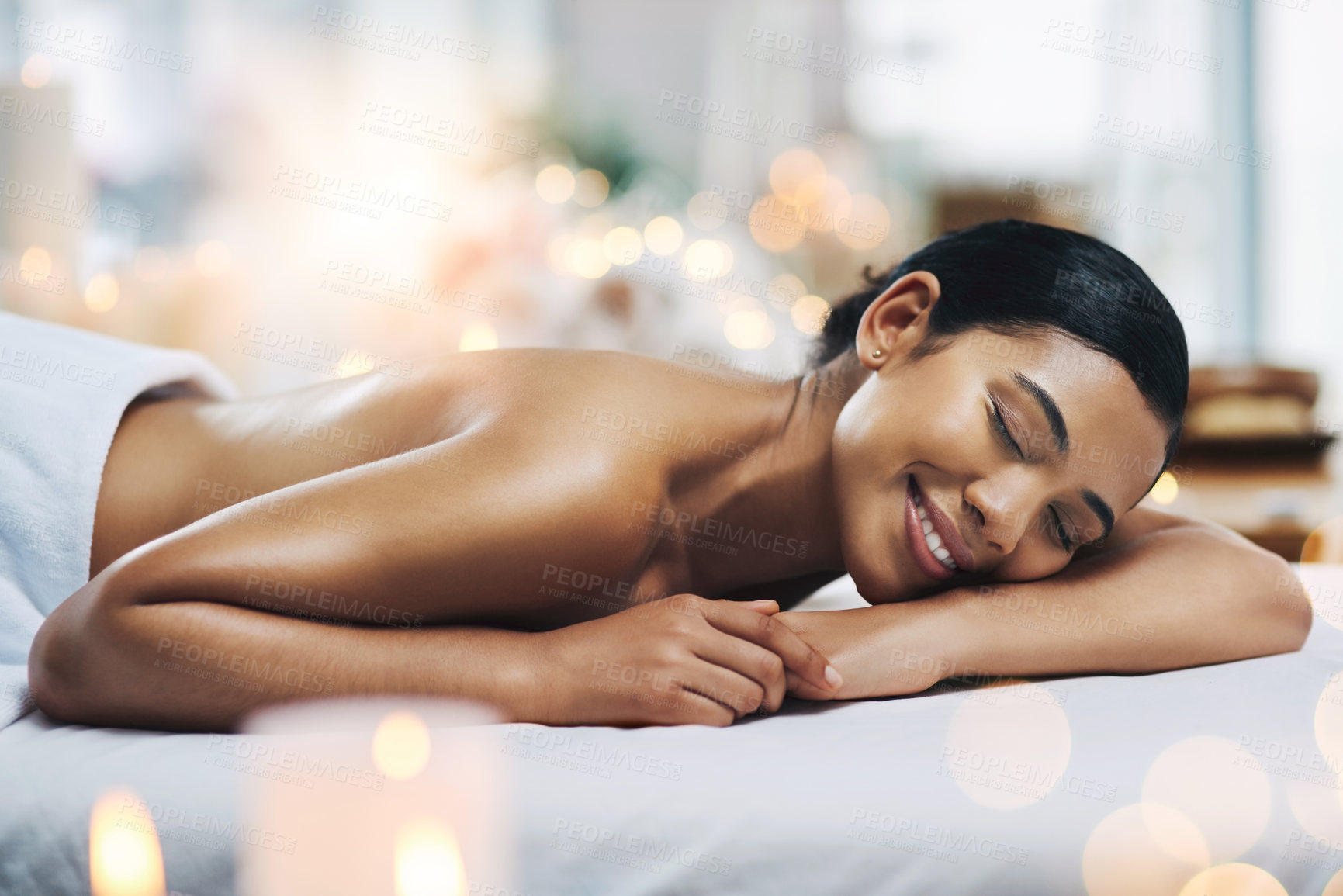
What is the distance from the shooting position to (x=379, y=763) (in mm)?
658

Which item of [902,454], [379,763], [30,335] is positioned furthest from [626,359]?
[30,335]

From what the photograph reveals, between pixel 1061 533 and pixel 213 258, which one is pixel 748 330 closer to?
pixel 213 258

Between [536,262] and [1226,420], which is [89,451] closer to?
[536,262]

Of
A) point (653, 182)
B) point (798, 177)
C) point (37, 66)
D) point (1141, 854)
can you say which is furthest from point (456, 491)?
Result: point (798, 177)
